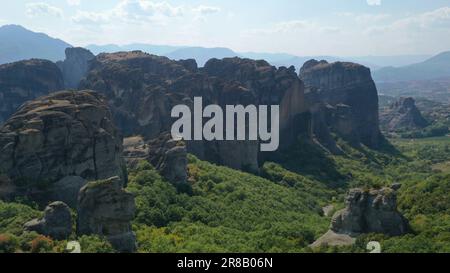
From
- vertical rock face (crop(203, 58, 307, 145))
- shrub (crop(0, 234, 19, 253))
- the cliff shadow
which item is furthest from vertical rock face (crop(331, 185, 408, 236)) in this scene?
vertical rock face (crop(203, 58, 307, 145))

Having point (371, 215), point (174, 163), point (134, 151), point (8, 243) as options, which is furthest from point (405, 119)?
point (8, 243)

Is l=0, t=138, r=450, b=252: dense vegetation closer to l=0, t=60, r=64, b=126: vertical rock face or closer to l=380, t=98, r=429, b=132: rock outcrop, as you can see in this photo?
l=0, t=60, r=64, b=126: vertical rock face

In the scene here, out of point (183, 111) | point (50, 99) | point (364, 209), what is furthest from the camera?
point (183, 111)

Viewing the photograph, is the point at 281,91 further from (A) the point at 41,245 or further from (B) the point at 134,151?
(A) the point at 41,245

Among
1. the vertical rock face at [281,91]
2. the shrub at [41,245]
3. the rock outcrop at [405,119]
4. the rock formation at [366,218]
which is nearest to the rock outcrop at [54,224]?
the shrub at [41,245]
